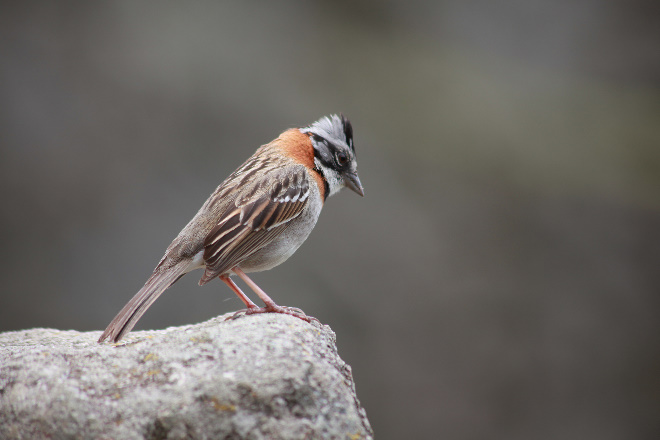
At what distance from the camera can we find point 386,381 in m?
8.85

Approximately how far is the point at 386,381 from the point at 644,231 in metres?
4.34

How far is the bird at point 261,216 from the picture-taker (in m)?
4.22

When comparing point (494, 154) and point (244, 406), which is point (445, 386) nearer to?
point (494, 154)

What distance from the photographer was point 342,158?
205 inches

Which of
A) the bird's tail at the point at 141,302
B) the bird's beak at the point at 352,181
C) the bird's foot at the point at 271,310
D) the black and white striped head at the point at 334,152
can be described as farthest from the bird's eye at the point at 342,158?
the bird's tail at the point at 141,302

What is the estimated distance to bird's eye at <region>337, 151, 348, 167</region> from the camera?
5.21 m

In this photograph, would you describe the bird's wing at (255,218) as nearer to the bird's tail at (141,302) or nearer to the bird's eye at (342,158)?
the bird's tail at (141,302)

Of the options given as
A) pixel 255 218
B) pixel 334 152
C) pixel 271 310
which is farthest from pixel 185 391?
pixel 334 152

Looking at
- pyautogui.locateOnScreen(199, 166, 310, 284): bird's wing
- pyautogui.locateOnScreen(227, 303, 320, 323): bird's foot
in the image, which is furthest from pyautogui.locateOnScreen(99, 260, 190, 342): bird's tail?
pyautogui.locateOnScreen(227, 303, 320, 323): bird's foot

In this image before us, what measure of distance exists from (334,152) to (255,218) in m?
1.09

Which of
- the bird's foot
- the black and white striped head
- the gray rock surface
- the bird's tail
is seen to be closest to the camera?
the gray rock surface

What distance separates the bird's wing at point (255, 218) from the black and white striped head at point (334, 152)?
0.38 meters

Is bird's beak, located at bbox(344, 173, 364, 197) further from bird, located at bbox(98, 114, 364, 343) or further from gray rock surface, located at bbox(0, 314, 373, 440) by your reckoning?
gray rock surface, located at bbox(0, 314, 373, 440)

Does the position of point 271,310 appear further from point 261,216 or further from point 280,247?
point 261,216
